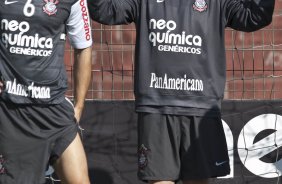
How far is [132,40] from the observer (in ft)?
23.9

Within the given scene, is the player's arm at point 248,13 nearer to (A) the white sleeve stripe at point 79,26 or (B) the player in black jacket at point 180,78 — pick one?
(B) the player in black jacket at point 180,78

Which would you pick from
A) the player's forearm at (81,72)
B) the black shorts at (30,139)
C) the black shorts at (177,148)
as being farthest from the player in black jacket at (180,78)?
the black shorts at (30,139)

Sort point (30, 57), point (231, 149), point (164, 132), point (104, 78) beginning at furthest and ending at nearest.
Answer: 1. point (104, 78)
2. point (231, 149)
3. point (164, 132)
4. point (30, 57)

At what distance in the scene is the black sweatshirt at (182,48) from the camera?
5039mm

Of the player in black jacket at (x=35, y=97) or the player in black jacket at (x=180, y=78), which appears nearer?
the player in black jacket at (x=35, y=97)

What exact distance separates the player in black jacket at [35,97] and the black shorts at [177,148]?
489 millimetres

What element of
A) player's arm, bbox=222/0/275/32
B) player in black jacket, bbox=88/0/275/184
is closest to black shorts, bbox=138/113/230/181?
player in black jacket, bbox=88/0/275/184

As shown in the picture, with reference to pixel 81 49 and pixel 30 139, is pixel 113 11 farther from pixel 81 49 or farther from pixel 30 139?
pixel 30 139

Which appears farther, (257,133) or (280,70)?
(280,70)

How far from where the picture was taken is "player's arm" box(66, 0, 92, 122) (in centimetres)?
490

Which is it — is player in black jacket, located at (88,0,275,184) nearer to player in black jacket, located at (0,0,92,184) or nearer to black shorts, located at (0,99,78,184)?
player in black jacket, located at (0,0,92,184)

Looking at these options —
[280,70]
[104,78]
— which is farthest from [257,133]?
[104,78]

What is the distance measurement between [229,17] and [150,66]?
0.60 metres

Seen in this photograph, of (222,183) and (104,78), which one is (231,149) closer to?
(222,183)
